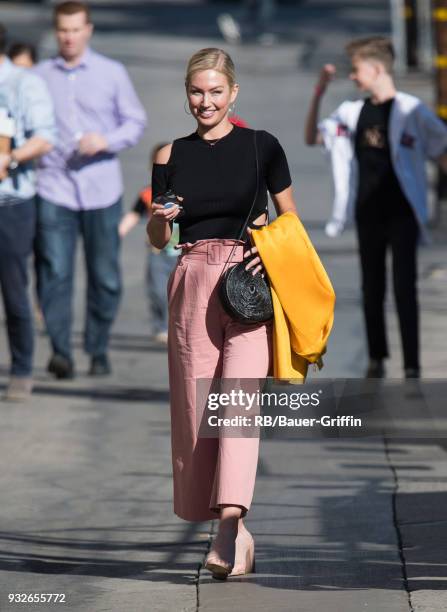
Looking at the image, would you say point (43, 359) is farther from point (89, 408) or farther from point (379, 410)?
point (379, 410)

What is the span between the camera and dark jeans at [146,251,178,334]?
1093 cm

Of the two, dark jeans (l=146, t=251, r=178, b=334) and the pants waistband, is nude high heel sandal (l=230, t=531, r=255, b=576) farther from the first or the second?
dark jeans (l=146, t=251, r=178, b=334)

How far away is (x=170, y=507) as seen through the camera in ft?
22.7

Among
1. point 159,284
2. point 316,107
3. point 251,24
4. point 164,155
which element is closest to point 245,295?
point 164,155

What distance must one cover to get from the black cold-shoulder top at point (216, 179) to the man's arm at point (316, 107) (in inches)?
115

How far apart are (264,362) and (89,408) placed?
11.3 feet

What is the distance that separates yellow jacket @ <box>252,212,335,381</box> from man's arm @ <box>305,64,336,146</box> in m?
3.15

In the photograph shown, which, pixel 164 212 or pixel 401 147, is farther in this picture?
pixel 401 147

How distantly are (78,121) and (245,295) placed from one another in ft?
14.4

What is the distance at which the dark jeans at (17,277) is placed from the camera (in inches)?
357

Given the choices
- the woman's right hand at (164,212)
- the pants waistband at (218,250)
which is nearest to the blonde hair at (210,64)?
the woman's right hand at (164,212)

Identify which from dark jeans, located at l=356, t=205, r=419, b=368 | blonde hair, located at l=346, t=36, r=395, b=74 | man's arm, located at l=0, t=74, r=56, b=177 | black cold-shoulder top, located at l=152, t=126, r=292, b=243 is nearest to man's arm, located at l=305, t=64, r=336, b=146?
blonde hair, located at l=346, t=36, r=395, b=74

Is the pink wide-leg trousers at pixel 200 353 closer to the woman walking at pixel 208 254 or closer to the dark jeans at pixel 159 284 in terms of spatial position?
the woman walking at pixel 208 254

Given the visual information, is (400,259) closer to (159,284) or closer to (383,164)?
(383,164)
